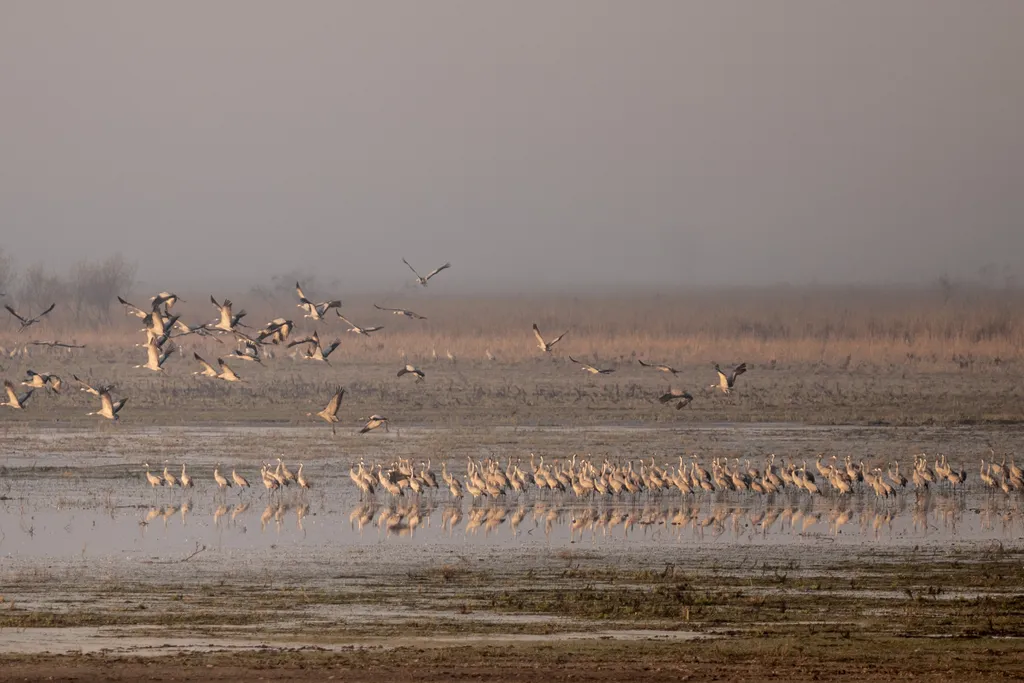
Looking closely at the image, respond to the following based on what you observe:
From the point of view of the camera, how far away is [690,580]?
16.5 m

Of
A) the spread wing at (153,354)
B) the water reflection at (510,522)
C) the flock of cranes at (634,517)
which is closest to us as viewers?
the water reflection at (510,522)

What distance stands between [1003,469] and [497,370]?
2375 cm

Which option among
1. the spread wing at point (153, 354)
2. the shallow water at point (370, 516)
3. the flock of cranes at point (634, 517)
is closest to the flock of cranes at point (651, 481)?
the shallow water at point (370, 516)

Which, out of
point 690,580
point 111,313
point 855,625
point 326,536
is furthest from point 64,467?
point 111,313

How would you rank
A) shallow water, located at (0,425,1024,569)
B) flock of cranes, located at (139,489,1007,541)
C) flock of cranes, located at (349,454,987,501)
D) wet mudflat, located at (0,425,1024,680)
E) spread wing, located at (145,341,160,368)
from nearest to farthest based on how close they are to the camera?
wet mudflat, located at (0,425,1024,680) < shallow water, located at (0,425,1024,569) < flock of cranes, located at (139,489,1007,541) < flock of cranes, located at (349,454,987,501) < spread wing, located at (145,341,160,368)

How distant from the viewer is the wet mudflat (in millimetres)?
12695

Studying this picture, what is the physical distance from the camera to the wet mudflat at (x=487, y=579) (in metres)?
12.7

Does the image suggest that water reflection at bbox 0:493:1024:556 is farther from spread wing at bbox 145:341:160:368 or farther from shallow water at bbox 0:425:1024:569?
spread wing at bbox 145:341:160:368

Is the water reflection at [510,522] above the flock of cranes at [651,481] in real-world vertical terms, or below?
below

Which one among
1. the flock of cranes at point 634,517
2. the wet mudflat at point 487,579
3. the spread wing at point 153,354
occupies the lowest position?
the flock of cranes at point 634,517

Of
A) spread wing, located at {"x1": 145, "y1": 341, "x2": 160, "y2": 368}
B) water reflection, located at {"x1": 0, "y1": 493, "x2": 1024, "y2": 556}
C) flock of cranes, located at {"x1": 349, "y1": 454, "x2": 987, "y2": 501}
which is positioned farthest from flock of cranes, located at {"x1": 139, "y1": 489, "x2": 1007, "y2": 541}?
spread wing, located at {"x1": 145, "y1": 341, "x2": 160, "y2": 368}

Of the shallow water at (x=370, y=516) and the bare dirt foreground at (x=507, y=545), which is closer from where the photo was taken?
the bare dirt foreground at (x=507, y=545)

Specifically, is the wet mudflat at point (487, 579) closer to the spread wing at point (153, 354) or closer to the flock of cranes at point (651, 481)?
the flock of cranes at point (651, 481)

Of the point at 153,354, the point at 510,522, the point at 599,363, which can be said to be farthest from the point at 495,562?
the point at 599,363
